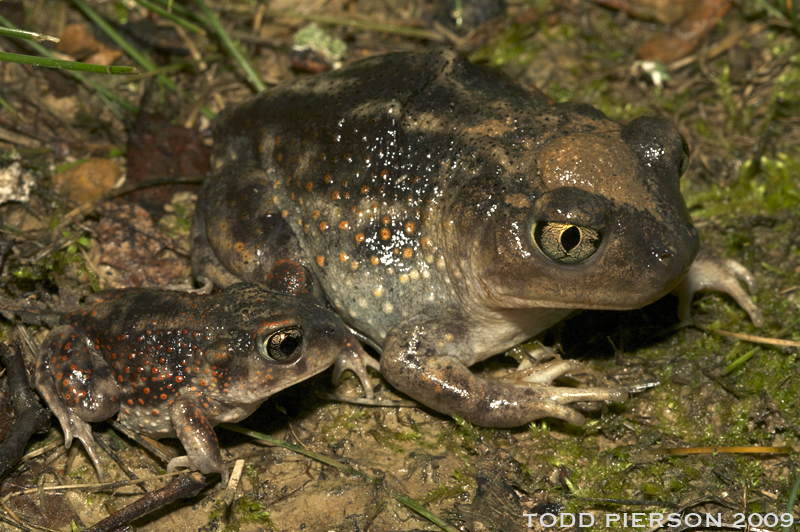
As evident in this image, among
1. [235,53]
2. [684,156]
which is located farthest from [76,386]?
[684,156]

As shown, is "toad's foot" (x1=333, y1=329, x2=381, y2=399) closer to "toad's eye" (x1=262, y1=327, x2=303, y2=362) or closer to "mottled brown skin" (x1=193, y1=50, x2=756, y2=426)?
"mottled brown skin" (x1=193, y1=50, x2=756, y2=426)

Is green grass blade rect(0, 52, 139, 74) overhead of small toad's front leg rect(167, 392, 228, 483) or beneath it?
overhead

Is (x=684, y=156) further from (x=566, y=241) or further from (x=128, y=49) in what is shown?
(x=128, y=49)

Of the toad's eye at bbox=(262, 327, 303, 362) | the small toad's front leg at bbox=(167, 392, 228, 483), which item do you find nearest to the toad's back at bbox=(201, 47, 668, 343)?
the toad's eye at bbox=(262, 327, 303, 362)

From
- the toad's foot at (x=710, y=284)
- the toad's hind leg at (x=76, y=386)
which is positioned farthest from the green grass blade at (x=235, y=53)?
the toad's foot at (x=710, y=284)

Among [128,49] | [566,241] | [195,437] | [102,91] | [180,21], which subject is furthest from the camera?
[128,49]
